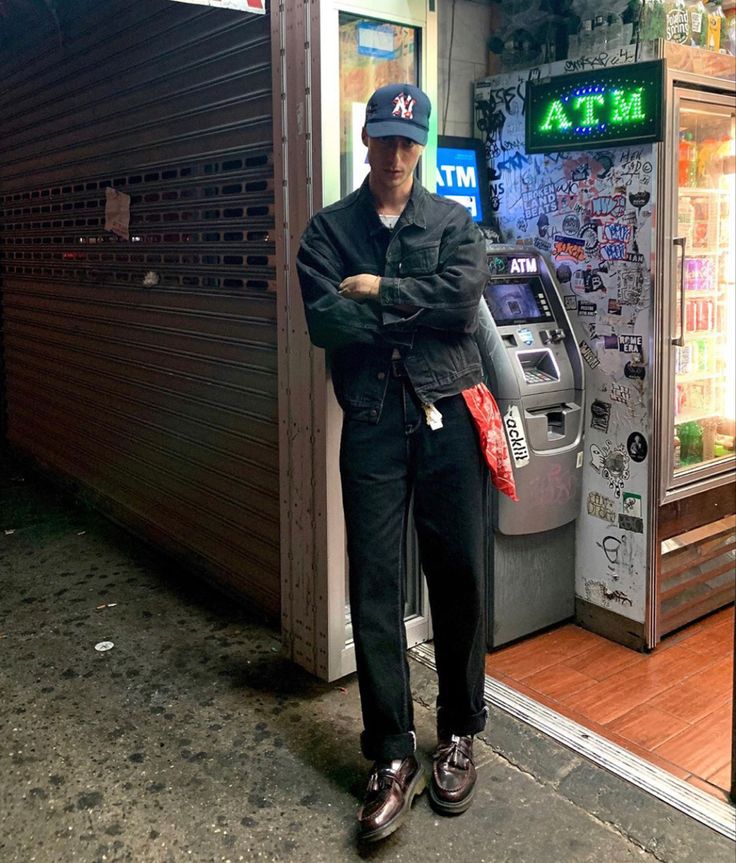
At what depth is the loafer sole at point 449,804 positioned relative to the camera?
2.79 meters

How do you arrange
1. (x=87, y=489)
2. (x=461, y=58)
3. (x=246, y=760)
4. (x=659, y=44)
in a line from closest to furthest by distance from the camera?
(x=246, y=760), (x=659, y=44), (x=461, y=58), (x=87, y=489)

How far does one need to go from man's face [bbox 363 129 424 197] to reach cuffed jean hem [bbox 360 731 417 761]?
1679mm

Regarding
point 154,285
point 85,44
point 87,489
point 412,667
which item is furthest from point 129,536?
point 85,44

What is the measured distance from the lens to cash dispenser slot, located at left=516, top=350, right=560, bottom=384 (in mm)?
3957

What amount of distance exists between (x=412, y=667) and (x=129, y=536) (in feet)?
7.41

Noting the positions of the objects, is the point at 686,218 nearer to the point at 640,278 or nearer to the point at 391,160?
the point at 640,278

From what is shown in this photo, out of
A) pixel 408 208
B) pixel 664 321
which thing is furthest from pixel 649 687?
pixel 408 208

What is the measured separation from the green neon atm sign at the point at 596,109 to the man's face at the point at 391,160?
1429mm

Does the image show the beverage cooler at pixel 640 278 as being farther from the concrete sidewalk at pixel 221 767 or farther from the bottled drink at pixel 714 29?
the concrete sidewalk at pixel 221 767

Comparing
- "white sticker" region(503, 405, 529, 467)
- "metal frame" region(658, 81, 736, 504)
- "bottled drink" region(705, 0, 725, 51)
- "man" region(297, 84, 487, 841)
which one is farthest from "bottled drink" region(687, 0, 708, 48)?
"man" region(297, 84, 487, 841)

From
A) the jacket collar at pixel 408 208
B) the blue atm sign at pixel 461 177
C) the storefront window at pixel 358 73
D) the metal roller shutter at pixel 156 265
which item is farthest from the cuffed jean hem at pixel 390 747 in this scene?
the blue atm sign at pixel 461 177

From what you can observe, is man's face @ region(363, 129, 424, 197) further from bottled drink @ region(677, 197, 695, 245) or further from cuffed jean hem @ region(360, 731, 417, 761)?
bottled drink @ region(677, 197, 695, 245)

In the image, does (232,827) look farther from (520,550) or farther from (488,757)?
(520,550)

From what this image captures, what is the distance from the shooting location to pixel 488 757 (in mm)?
3113
